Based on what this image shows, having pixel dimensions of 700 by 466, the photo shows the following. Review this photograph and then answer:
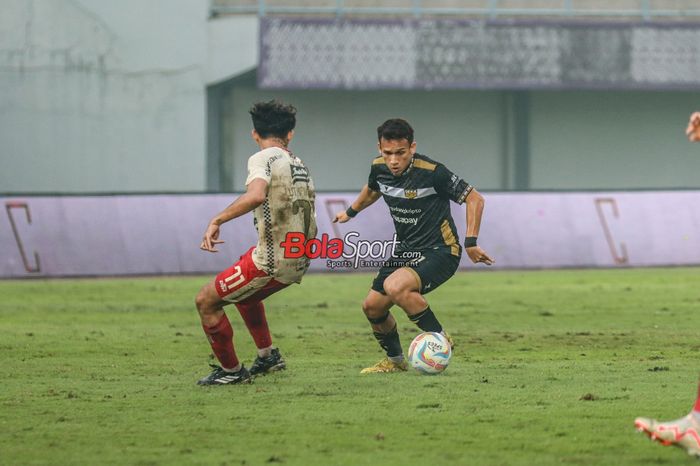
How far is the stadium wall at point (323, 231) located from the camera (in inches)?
936

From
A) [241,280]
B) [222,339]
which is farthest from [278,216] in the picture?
[222,339]

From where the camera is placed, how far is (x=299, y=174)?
34.2 feet

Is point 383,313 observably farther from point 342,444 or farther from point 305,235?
point 342,444

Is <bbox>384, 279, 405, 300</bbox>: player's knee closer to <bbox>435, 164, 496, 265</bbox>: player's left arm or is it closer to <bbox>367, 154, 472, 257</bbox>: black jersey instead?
<bbox>367, 154, 472, 257</bbox>: black jersey

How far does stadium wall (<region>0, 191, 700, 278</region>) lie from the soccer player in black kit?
11.1m

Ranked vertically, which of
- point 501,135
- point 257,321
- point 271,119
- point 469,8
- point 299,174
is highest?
point 469,8

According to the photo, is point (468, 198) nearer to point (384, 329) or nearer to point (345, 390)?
point (384, 329)

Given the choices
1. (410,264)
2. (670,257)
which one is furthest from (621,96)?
(410,264)

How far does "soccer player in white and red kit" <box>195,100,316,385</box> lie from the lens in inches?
404

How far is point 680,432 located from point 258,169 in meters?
3.87

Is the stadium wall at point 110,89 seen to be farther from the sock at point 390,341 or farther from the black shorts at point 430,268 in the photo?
the black shorts at point 430,268

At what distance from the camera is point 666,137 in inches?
1542

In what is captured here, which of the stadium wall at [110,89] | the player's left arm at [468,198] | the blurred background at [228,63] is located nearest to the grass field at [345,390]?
the player's left arm at [468,198]

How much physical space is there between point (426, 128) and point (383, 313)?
27326 mm
